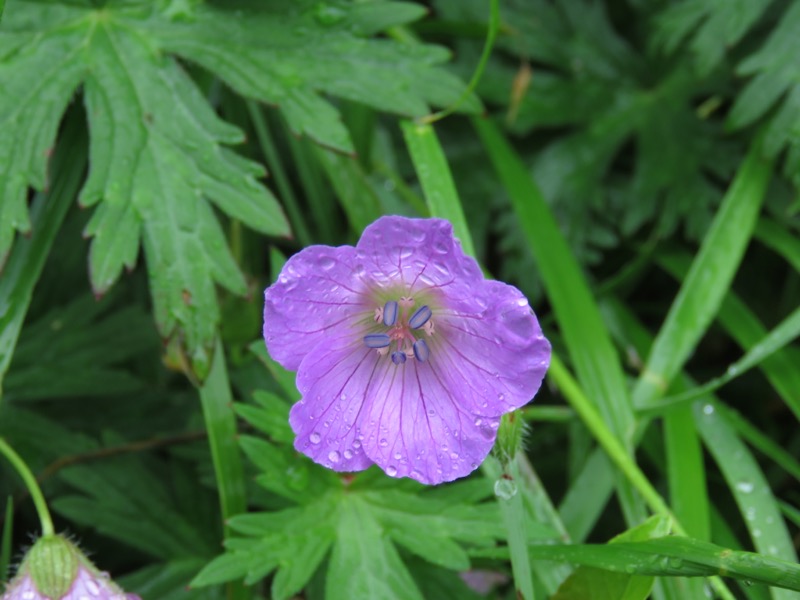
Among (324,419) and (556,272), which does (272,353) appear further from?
(556,272)

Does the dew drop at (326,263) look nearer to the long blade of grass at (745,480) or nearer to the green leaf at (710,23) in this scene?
the long blade of grass at (745,480)

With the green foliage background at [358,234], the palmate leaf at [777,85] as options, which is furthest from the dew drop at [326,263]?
the palmate leaf at [777,85]

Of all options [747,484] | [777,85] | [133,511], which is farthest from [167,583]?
[777,85]

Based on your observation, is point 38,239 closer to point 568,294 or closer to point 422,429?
point 422,429

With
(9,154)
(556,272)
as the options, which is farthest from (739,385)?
(9,154)

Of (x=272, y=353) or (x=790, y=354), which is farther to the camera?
(x=790, y=354)

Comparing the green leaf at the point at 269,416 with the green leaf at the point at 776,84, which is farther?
the green leaf at the point at 776,84
